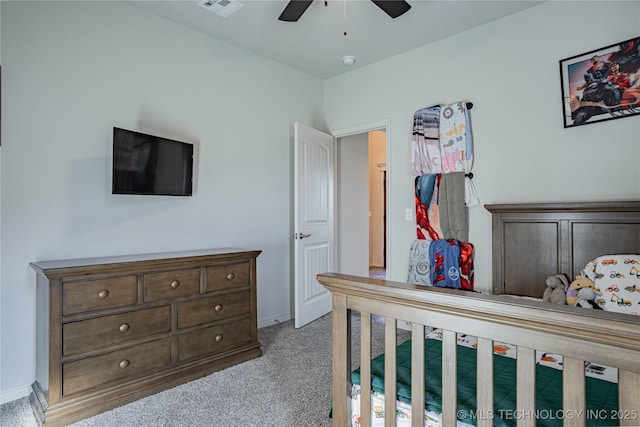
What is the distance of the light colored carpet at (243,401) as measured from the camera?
1.92m

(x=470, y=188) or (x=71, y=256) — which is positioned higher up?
(x=470, y=188)

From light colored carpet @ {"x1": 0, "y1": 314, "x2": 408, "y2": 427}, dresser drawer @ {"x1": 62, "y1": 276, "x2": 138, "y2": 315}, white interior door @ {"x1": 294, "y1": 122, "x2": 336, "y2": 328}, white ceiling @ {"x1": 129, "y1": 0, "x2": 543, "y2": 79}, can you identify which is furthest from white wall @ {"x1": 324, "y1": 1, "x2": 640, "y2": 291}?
dresser drawer @ {"x1": 62, "y1": 276, "x2": 138, "y2": 315}

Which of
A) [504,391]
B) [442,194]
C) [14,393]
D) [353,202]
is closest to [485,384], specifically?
[504,391]

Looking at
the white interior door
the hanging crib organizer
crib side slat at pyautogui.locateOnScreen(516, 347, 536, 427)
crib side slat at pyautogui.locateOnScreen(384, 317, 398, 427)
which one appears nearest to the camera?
crib side slat at pyautogui.locateOnScreen(516, 347, 536, 427)

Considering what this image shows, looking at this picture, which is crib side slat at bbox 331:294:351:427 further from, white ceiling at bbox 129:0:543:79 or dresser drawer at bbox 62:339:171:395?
white ceiling at bbox 129:0:543:79

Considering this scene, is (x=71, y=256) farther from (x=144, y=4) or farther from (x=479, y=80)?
(x=479, y=80)

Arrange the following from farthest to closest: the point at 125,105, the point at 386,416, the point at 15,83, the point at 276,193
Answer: the point at 276,193 < the point at 125,105 < the point at 15,83 < the point at 386,416

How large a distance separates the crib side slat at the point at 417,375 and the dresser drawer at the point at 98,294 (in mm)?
1754

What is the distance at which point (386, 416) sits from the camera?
1.24 metres

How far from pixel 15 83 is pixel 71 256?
1.11 m

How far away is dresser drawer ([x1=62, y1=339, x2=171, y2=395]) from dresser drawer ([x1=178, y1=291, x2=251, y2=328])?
0.19 m

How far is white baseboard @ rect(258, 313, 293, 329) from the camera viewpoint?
3477 mm

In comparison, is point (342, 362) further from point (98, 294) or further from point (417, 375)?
point (98, 294)

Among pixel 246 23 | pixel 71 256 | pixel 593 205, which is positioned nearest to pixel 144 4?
pixel 246 23
